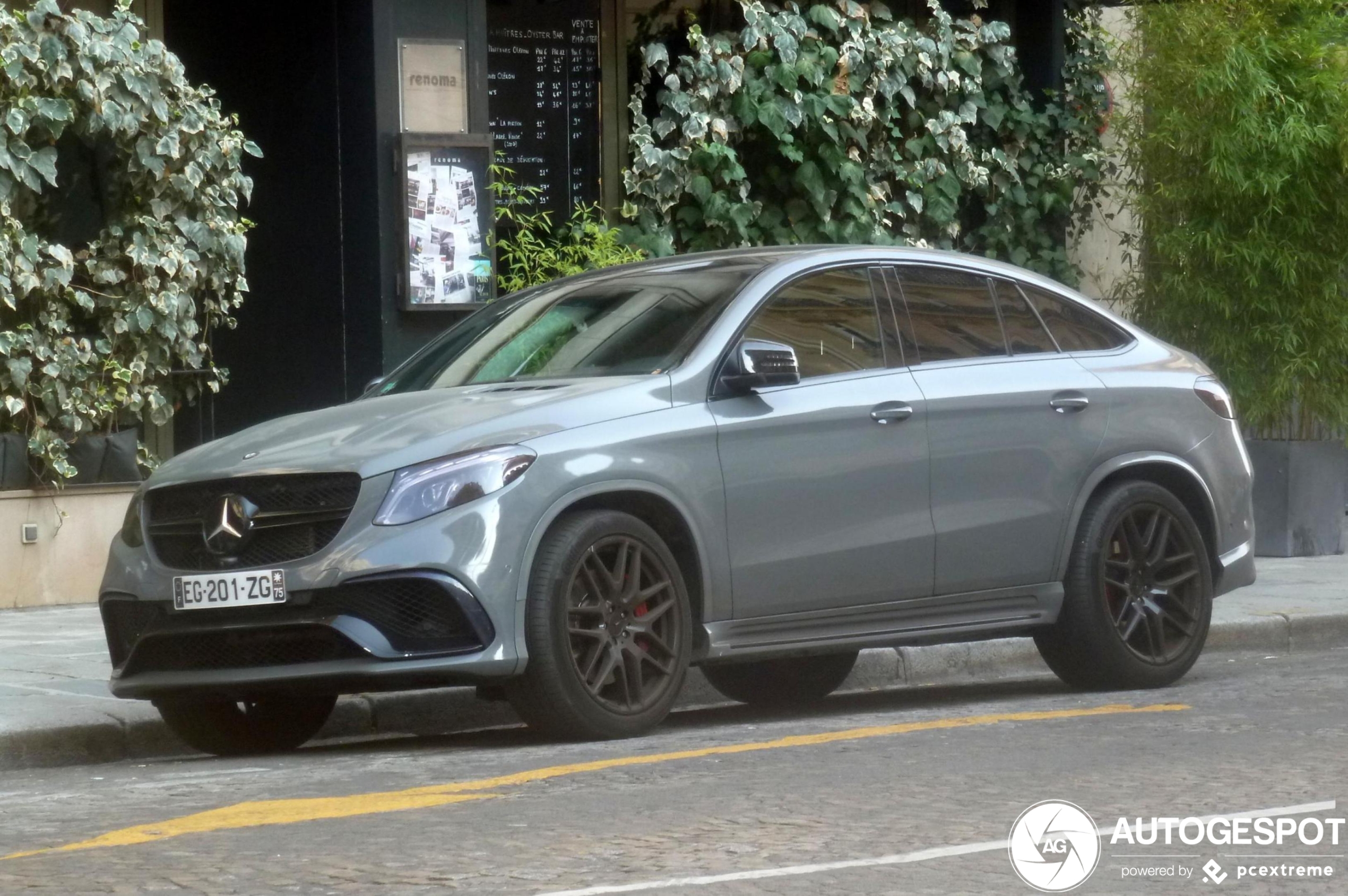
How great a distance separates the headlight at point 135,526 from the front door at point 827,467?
190cm

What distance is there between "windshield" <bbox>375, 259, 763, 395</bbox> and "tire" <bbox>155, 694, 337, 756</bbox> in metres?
1.18

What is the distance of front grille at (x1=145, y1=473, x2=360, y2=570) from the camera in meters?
6.95

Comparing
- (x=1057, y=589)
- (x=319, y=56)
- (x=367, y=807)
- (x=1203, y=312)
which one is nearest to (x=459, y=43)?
(x=319, y=56)

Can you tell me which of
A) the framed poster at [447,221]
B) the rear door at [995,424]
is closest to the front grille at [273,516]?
the rear door at [995,424]

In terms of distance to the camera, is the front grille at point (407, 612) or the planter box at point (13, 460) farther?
the planter box at point (13, 460)

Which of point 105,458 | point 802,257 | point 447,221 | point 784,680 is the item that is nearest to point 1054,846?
point 802,257

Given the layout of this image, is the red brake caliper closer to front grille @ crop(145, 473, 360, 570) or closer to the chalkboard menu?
front grille @ crop(145, 473, 360, 570)

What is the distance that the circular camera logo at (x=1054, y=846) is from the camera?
493 cm

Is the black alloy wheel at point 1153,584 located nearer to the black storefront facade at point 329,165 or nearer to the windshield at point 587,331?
the windshield at point 587,331

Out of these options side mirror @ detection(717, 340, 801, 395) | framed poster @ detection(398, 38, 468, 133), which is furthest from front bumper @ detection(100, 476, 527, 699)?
framed poster @ detection(398, 38, 468, 133)

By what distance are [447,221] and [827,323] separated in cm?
542

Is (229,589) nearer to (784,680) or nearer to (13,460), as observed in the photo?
(784,680)

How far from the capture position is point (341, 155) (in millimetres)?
13180

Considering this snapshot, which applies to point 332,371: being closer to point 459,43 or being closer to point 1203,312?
point 459,43
